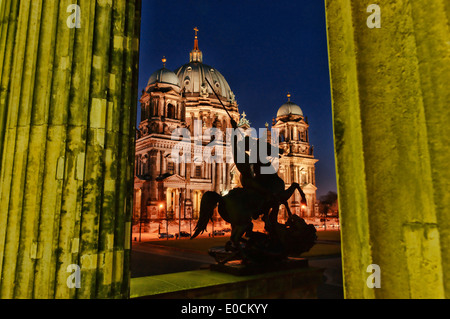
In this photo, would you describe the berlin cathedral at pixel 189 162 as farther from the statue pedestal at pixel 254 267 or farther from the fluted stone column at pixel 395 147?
the fluted stone column at pixel 395 147

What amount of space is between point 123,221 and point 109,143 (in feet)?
2.91

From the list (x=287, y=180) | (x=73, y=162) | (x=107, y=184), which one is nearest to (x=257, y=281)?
(x=107, y=184)

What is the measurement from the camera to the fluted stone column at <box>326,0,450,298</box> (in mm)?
1177

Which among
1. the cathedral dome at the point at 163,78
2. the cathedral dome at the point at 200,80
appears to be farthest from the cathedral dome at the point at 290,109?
the cathedral dome at the point at 163,78

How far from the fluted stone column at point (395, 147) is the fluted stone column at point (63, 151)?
8.42 ft

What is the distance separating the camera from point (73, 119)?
3182mm

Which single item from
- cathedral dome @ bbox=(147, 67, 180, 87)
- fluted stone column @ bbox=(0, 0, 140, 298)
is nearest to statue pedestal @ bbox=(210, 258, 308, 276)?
fluted stone column @ bbox=(0, 0, 140, 298)

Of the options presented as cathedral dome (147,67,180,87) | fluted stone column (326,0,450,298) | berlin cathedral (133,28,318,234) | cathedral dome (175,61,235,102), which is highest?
cathedral dome (175,61,235,102)

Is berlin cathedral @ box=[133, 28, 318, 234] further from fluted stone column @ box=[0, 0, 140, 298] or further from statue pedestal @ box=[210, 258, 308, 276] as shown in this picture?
fluted stone column @ box=[0, 0, 140, 298]

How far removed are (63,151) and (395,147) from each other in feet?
9.67

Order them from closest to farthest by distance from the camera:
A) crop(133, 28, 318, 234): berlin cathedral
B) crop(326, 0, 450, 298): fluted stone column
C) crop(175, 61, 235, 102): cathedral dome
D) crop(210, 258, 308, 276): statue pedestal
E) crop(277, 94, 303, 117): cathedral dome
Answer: crop(326, 0, 450, 298): fluted stone column, crop(210, 258, 308, 276): statue pedestal, crop(133, 28, 318, 234): berlin cathedral, crop(175, 61, 235, 102): cathedral dome, crop(277, 94, 303, 117): cathedral dome

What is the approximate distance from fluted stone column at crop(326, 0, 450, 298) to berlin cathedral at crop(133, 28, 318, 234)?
33.5m

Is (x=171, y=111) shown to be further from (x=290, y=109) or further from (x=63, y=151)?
(x=63, y=151)

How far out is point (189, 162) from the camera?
4728 centimetres
